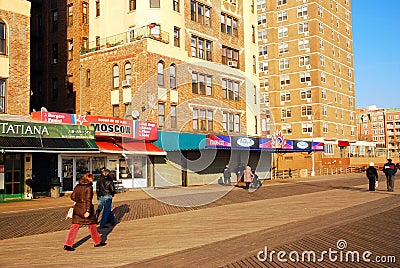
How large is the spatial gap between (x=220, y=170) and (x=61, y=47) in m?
18.5

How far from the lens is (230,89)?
44562 millimetres

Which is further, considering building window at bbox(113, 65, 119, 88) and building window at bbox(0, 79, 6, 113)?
building window at bbox(113, 65, 119, 88)

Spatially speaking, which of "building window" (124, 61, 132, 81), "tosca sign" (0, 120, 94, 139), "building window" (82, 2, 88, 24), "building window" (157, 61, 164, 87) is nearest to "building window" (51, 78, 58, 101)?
"building window" (82, 2, 88, 24)

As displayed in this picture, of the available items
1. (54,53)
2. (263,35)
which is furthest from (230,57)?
(263,35)

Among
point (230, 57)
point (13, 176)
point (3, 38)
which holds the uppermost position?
point (230, 57)

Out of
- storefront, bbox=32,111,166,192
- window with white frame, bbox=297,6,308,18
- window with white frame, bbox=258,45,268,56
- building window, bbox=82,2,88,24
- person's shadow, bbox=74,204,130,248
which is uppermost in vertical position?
window with white frame, bbox=297,6,308,18

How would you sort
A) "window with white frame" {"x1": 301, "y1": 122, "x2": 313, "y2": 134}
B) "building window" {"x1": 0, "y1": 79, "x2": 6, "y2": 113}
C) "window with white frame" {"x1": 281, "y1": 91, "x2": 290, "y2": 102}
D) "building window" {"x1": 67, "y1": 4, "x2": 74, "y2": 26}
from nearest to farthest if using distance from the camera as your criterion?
1. "building window" {"x1": 0, "y1": 79, "x2": 6, "y2": 113}
2. "building window" {"x1": 67, "y1": 4, "x2": 74, "y2": 26}
3. "window with white frame" {"x1": 301, "y1": 122, "x2": 313, "y2": 134}
4. "window with white frame" {"x1": 281, "y1": 91, "x2": 290, "y2": 102}

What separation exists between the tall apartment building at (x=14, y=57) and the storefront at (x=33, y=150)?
2486 mm

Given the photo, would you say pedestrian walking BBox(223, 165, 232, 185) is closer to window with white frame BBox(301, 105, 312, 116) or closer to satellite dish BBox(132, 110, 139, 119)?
satellite dish BBox(132, 110, 139, 119)

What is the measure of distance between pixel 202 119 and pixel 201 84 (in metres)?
3.20

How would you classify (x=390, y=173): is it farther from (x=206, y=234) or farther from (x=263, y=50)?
(x=263, y=50)

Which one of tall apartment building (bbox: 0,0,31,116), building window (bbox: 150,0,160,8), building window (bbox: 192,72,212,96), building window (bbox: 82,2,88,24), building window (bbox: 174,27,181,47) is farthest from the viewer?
building window (bbox: 82,2,88,24)

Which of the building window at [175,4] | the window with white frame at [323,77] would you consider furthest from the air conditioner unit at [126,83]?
the window with white frame at [323,77]

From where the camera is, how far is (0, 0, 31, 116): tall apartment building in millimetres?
26516
